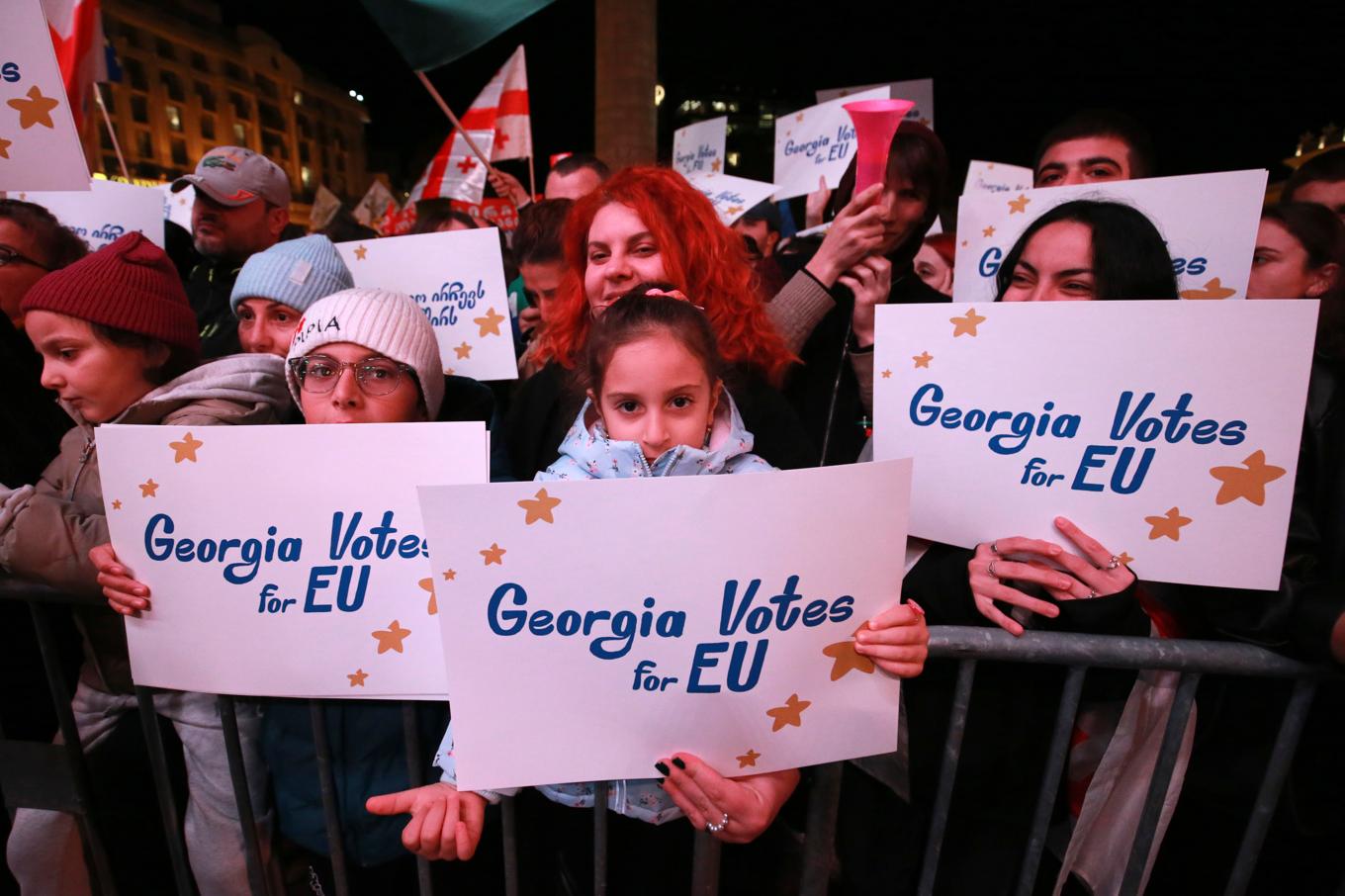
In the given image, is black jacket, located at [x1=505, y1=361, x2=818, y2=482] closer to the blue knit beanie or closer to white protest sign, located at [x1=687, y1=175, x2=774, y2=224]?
the blue knit beanie

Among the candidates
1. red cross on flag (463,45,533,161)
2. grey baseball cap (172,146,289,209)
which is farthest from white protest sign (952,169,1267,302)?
red cross on flag (463,45,533,161)

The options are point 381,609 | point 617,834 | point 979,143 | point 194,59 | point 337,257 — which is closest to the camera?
point 381,609

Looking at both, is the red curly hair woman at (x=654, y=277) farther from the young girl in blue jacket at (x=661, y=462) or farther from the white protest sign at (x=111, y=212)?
the white protest sign at (x=111, y=212)

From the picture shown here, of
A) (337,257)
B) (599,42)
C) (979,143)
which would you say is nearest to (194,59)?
(599,42)

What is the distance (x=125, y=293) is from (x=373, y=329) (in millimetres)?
713

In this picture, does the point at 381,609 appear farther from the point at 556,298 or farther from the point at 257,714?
A: the point at 556,298

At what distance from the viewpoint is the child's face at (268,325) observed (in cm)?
230

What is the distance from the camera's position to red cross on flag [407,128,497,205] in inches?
193

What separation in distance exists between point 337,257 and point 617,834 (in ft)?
7.14

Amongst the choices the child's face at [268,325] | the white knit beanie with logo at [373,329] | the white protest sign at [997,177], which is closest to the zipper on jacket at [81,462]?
the white knit beanie with logo at [373,329]

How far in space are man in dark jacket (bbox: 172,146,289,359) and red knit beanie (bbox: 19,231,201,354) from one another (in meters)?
1.10

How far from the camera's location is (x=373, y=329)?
1694 mm

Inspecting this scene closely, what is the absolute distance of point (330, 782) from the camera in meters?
1.37

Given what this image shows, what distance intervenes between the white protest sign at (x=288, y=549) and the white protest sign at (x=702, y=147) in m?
5.20
